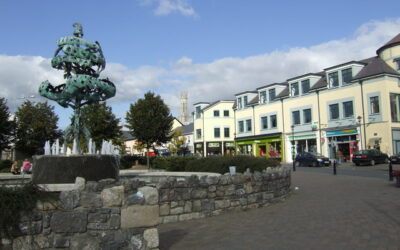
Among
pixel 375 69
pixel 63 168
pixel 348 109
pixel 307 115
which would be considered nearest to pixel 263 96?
pixel 307 115

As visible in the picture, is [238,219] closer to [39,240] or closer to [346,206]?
[346,206]

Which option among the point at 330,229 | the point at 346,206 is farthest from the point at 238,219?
the point at 346,206

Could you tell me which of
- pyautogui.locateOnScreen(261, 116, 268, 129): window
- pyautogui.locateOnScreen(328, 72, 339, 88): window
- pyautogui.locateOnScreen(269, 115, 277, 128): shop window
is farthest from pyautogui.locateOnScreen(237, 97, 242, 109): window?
pyautogui.locateOnScreen(328, 72, 339, 88): window

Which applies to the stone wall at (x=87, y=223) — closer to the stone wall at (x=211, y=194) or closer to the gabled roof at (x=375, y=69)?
the stone wall at (x=211, y=194)

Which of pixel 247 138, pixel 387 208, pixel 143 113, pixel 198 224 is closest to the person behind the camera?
pixel 198 224

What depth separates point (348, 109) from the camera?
3794cm

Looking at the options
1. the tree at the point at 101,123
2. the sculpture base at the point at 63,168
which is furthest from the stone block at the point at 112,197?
the tree at the point at 101,123

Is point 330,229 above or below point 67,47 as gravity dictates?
below

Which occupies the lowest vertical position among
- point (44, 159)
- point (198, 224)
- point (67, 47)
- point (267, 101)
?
point (198, 224)

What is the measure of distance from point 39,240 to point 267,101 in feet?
152

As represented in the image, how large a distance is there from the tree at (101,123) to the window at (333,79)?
23794 millimetres

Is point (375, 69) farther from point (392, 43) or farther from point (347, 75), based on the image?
point (392, 43)

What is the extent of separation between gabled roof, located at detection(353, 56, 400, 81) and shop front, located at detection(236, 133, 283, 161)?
43.0ft

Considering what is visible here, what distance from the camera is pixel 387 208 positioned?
9703mm
